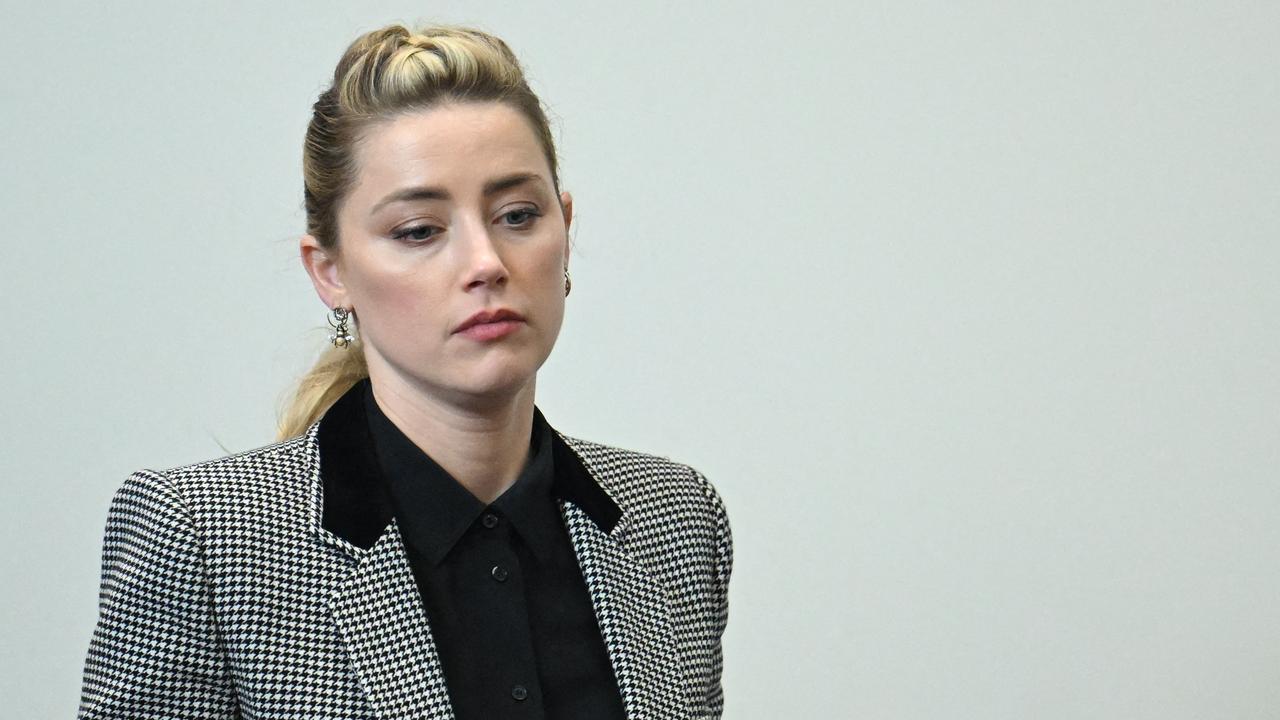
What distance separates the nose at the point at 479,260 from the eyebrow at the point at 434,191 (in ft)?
0.13

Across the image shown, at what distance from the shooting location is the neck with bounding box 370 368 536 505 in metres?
1.67

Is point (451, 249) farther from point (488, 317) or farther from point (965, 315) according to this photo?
point (965, 315)

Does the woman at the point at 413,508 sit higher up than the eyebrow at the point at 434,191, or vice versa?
the eyebrow at the point at 434,191

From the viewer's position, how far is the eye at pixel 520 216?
64.6 inches

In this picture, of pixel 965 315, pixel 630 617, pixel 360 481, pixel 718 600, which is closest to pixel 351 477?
pixel 360 481

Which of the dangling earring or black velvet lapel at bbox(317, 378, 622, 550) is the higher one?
the dangling earring

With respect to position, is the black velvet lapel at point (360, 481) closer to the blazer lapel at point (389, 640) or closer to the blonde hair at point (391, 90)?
the blazer lapel at point (389, 640)

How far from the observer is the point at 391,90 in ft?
5.41

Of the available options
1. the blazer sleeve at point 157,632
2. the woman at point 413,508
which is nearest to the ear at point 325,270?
the woman at point 413,508

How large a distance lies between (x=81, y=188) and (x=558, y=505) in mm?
1346

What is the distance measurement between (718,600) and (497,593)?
0.35 metres

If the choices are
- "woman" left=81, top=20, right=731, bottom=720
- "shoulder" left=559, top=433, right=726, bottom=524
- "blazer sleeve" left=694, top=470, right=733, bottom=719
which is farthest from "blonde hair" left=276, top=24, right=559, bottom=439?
"blazer sleeve" left=694, top=470, right=733, bottom=719

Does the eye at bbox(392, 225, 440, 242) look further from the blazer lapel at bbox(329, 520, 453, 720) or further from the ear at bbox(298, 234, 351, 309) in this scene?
the blazer lapel at bbox(329, 520, 453, 720)

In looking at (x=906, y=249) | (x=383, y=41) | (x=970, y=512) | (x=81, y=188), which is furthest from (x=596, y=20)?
(x=383, y=41)
